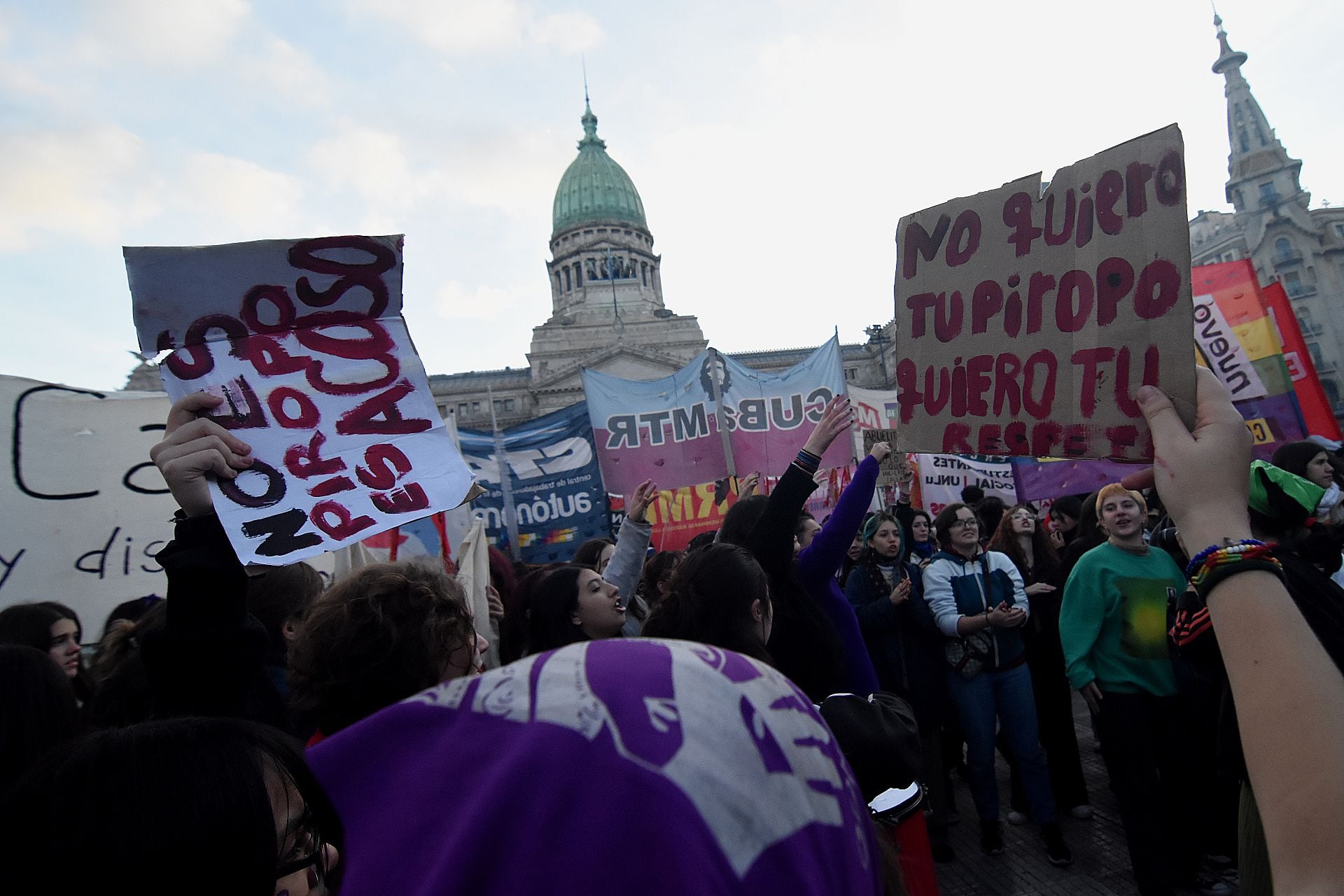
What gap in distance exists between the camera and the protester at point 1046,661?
4.95m

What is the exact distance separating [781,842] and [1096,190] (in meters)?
2.37

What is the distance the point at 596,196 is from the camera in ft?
216

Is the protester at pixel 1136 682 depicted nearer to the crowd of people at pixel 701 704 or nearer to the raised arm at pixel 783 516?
the crowd of people at pixel 701 704

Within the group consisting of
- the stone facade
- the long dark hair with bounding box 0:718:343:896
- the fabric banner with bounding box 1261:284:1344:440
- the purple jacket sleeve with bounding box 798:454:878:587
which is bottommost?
the long dark hair with bounding box 0:718:343:896

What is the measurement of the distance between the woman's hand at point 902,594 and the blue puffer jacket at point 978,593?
4.3 inches

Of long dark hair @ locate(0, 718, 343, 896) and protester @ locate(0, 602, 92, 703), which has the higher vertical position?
protester @ locate(0, 602, 92, 703)

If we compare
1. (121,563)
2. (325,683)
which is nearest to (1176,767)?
(325,683)

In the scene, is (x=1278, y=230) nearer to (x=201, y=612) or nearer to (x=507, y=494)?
(x=507, y=494)

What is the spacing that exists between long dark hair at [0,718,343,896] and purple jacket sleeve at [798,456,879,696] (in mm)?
2300

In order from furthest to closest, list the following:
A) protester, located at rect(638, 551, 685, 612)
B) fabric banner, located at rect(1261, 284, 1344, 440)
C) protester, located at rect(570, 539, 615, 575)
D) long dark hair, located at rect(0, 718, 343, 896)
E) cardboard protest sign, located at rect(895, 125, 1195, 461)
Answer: fabric banner, located at rect(1261, 284, 1344, 440) → protester, located at rect(570, 539, 615, 575) → protester, located at rect(638, 551, 685, 612) → cardboard protest sign, located at rect(895, 125, 1195, 461) → long dark hair, located at rect(0, 718, 343, 896)

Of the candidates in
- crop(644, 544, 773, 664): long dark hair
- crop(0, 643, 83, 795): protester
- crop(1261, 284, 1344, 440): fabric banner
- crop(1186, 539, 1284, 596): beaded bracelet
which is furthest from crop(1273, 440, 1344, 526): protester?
crop(0, 643, 83, 795): protester

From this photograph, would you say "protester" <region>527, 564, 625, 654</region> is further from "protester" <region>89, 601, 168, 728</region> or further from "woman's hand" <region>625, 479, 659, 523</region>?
"protester" <region>89, 601, 168, 728</region>

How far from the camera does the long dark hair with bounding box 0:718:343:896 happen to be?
83 centimetres

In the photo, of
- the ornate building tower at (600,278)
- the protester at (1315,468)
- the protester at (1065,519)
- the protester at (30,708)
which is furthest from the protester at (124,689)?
the ornate building tower at (600,278)
